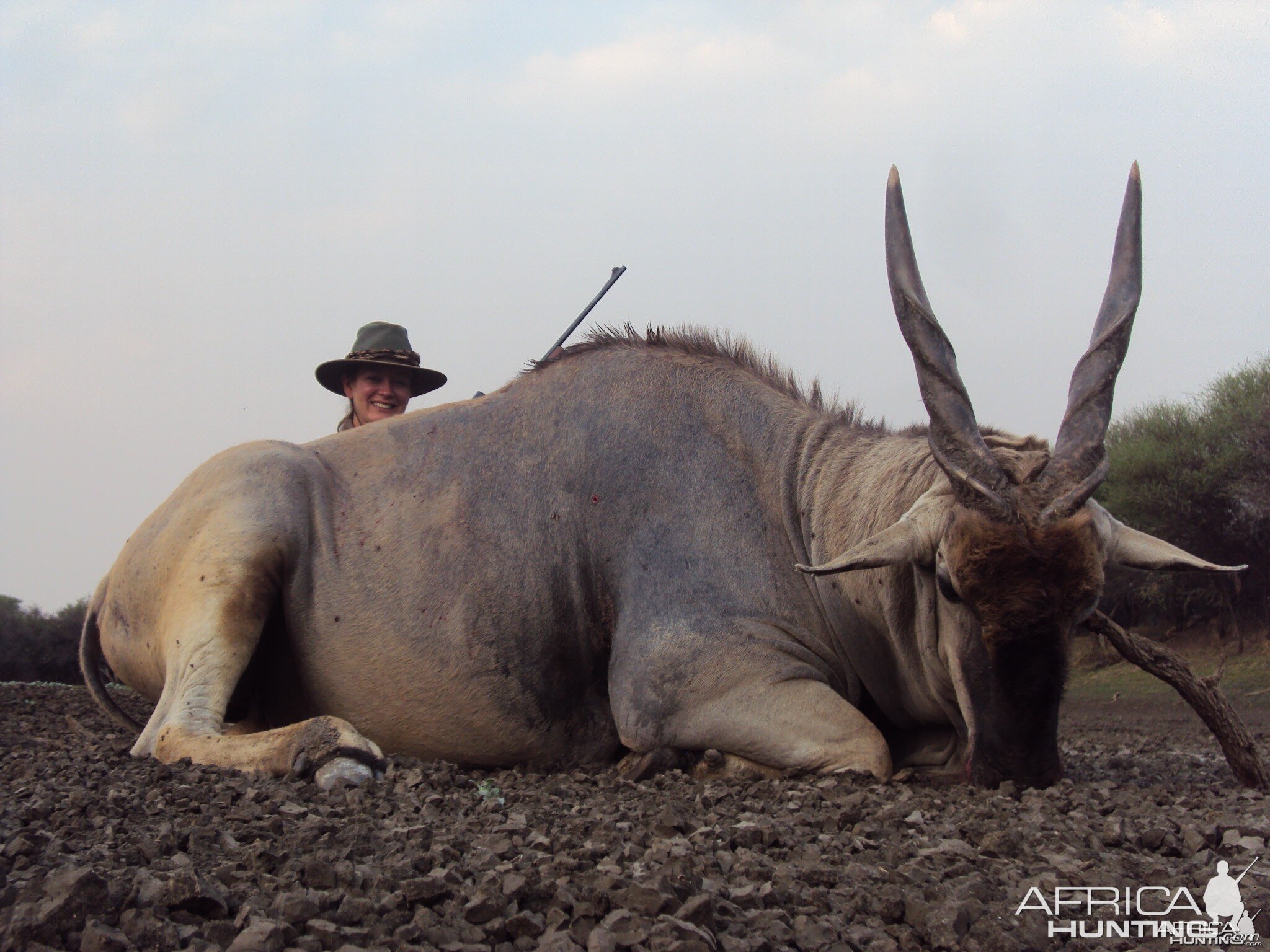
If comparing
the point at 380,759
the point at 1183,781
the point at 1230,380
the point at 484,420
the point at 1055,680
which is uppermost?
the point at 1230,380

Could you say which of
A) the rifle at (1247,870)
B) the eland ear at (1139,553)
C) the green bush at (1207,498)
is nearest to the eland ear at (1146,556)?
the eland ear at (1139,553)

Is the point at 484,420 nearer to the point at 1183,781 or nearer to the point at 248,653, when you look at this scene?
the point at 248,653

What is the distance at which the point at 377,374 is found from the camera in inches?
342

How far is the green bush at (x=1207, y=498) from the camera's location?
16.3m

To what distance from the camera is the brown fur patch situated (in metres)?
3.60

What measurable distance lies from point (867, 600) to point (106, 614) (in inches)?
146

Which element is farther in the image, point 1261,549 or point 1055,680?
point 1261,549

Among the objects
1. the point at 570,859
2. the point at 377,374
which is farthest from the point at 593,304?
the point at 570,859

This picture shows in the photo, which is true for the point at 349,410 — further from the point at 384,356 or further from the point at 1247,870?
the point at 1247,870

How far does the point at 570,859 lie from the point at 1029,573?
6.58 feet

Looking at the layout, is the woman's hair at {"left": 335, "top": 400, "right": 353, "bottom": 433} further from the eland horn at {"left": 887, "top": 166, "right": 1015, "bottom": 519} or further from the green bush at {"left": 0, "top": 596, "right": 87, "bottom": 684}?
the green bush at {"left": 0, "top": 596, "right": 87, "bottom": 684}

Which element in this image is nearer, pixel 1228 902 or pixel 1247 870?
pixel 1228 902

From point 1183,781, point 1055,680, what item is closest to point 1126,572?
point 1183,781

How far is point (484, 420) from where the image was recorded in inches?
207
